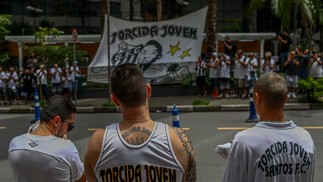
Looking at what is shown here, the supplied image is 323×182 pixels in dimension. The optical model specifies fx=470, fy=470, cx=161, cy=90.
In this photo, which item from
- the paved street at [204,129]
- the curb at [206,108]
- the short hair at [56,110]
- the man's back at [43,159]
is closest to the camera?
the man's back at [43,159]

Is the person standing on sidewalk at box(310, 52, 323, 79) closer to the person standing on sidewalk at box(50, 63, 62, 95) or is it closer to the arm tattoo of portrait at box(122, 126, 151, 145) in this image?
the person standing on sidewalk at box(50, 63, 62, 95)

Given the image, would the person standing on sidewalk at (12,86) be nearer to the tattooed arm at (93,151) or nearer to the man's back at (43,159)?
the man's back at (43,159)

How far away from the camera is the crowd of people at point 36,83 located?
19.0 metres

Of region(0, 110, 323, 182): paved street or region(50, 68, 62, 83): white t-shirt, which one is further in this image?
region(50, 68, 62, 83): white t-shirt

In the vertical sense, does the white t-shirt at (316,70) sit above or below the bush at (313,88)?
above

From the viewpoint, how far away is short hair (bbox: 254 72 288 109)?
9.41 feet

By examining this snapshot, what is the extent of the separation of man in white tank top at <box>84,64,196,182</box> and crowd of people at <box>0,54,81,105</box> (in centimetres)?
1646

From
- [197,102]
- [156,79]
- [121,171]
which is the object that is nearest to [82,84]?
[156,79]

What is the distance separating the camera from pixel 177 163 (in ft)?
8.38

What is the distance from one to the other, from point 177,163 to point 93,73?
17.5 metres

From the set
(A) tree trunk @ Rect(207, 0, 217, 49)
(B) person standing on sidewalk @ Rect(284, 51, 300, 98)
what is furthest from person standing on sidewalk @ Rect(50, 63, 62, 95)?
(B) person standing on sidewalk @ Rect(284, 51, 300, 98)

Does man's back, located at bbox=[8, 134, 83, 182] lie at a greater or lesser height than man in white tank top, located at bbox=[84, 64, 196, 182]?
lesser

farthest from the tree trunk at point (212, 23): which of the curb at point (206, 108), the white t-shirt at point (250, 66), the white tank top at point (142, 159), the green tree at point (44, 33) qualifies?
the white tank top at point (142, 159)

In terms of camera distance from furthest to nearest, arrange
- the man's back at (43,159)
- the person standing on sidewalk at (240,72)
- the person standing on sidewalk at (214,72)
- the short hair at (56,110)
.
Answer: the person standing on sidewalk at (214,72)
the person standing on sidewalk at (240,72)
the short hair at (56,110)
the man's back at (43,159)
